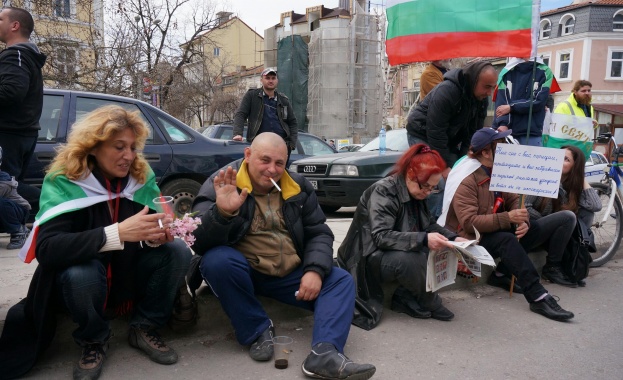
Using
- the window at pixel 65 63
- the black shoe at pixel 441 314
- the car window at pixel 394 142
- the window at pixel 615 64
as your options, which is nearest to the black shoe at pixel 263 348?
the black shoe at pixel 441 314

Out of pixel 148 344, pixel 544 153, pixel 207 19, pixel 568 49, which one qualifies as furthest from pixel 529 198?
pixel 568 49

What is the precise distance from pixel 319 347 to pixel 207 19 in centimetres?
2162

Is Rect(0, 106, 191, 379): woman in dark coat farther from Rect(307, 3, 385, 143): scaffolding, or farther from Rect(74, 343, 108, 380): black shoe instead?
Rect(307, 3, 385, 143): scaffolding

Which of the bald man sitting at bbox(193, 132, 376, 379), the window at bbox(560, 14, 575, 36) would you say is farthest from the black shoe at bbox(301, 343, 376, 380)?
the window at bbox(560, 14, 575, 36)

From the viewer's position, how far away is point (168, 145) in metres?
A: 6.10

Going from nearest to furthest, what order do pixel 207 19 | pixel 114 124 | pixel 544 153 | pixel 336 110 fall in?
pixel 114 124
pixel 544 153
pixel 207 19
pixel 336 110

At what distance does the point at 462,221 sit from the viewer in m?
3.85

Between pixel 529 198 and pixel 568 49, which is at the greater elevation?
pixel 568 49

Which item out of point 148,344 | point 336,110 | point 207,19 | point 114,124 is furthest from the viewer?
point 336,110

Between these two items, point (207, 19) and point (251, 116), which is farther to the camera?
point (207, 19)

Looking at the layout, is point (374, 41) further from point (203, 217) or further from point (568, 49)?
point (203, 217)

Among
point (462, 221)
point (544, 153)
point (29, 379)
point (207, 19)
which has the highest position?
point (207, 19)

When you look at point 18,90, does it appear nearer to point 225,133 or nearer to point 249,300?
point 249,300

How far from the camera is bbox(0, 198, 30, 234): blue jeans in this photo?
3.87 m
